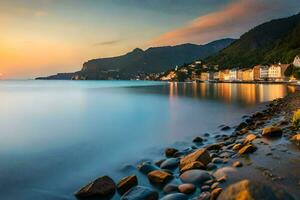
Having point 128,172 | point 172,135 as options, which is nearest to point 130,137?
point 172,135

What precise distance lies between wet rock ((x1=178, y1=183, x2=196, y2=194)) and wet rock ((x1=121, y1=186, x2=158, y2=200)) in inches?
36.6

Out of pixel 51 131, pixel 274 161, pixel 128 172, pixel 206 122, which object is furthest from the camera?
pixel 206 122

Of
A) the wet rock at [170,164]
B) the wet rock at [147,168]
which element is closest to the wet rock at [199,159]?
the wet rock at [170,164]

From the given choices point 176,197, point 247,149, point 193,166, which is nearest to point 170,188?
point 176,197

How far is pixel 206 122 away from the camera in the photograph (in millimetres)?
33719

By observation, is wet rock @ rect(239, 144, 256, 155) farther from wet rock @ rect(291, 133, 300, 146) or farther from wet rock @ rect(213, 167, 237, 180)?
wet rock @ rect(213, 167, 237, 180)

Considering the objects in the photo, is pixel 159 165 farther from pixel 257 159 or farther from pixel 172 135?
pixel 172 135

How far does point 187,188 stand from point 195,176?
3.81 feet

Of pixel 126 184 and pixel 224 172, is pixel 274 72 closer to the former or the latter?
pixel 224 172

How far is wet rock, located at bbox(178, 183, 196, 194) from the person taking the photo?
10875mm

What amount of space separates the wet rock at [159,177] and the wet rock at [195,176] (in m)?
0.58

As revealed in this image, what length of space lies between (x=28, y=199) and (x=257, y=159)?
9927 millimetres

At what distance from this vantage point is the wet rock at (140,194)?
10602mm

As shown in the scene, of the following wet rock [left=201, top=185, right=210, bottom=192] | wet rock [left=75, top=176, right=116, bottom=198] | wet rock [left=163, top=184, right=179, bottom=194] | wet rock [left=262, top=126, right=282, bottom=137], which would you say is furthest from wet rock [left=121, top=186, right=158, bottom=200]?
wet rock [left=262, top=126, right=282, bottom=137]
